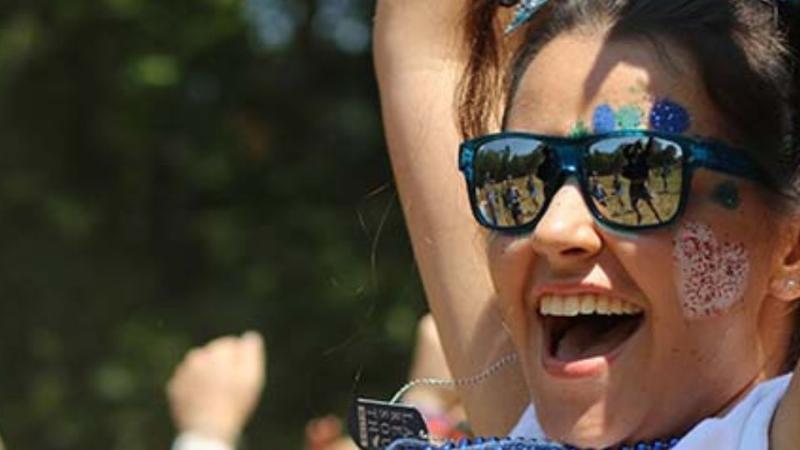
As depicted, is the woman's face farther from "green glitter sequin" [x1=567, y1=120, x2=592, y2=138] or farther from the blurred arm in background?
the blurred arm in background

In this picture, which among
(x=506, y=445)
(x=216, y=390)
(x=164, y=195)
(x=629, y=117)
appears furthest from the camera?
(x=164, y=195)

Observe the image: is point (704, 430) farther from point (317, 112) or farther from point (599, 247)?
point (317, 112)

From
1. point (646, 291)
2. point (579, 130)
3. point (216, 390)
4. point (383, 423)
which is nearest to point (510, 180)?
point (579, 130)

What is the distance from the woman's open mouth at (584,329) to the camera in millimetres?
2100

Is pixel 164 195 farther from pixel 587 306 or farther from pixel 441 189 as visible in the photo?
pixel 587 306

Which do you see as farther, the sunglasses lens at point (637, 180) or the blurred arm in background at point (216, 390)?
the blurred arm in background at point (216, 390)

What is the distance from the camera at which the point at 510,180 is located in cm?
219

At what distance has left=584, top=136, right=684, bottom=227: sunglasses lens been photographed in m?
2.10

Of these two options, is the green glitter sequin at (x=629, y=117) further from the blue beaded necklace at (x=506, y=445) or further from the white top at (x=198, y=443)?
the white top at (x=198, y=443)

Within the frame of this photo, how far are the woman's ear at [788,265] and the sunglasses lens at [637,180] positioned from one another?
4.5 inches

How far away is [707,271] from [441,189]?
22.4 inches

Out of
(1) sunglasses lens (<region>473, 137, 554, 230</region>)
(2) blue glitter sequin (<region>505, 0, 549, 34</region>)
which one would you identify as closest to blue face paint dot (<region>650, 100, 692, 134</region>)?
(1) sunglasses lens (<region>473, 137, 554, 230</region>)

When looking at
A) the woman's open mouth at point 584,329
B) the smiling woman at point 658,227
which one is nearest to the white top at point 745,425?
the smiling woman at point 658,227

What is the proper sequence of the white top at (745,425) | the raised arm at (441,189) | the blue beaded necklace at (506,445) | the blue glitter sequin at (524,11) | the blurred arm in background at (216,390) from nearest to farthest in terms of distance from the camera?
the white top at (745,425) < the blue beaded necklace at (506,445) < the blue glitter sequin at (524,11) < the raised arm at (441,189) < the blurred arm in background at (216,390)
